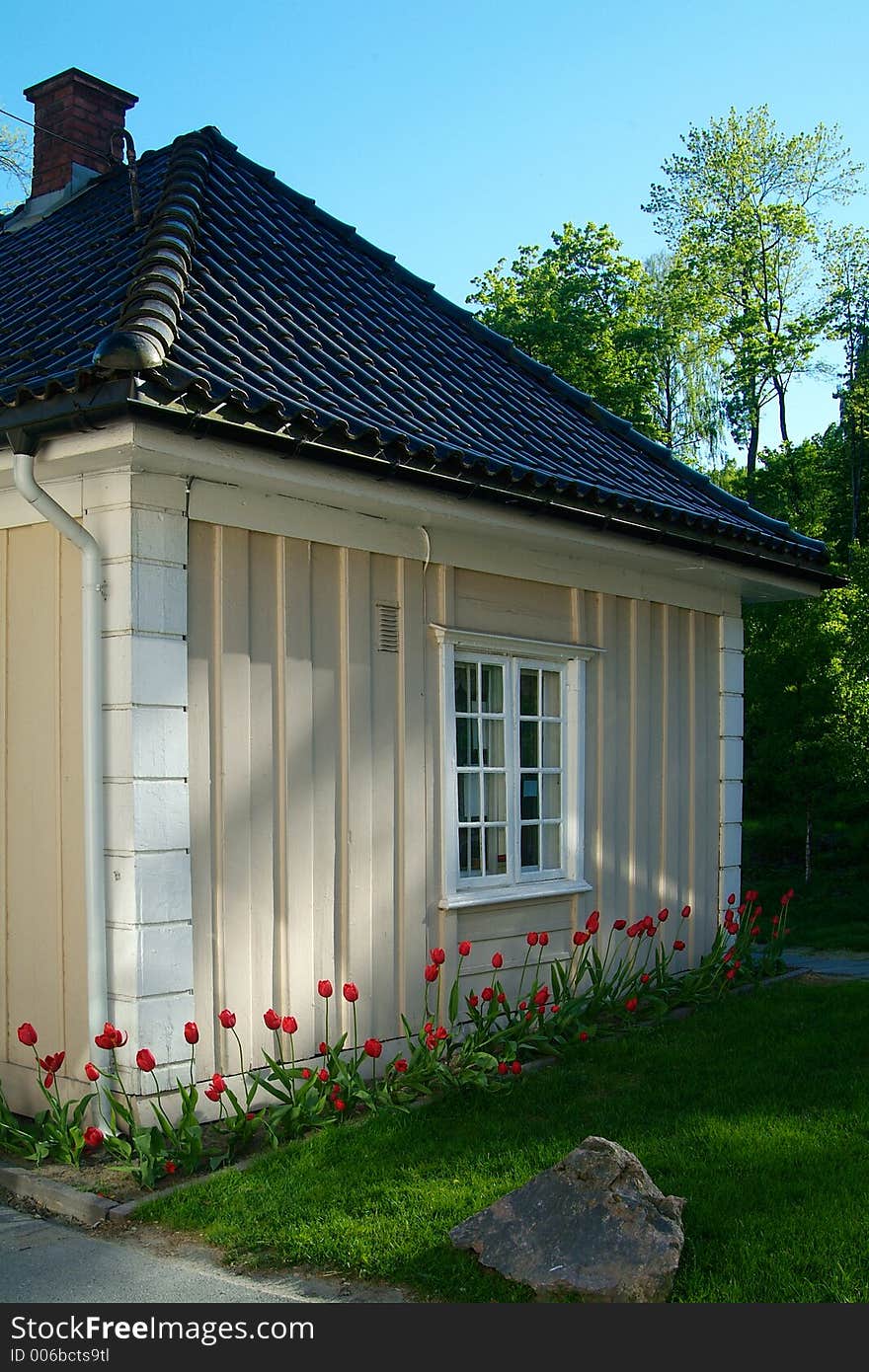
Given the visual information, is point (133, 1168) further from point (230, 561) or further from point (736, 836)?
point (736, 836)

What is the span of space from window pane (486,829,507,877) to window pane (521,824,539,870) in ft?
0.79

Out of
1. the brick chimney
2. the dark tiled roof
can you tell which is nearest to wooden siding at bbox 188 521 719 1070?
the dark tiled roof

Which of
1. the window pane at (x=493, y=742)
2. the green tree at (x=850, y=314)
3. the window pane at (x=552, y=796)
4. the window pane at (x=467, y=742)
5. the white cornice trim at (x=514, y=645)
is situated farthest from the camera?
the green tree at (x=850, y=314)

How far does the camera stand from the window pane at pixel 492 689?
7527 mm

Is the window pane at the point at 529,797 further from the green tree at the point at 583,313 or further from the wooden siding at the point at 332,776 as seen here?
the green tree at the point at 583,313

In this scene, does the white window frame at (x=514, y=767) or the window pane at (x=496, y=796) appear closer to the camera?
the white window frame at (x=514, y=767)

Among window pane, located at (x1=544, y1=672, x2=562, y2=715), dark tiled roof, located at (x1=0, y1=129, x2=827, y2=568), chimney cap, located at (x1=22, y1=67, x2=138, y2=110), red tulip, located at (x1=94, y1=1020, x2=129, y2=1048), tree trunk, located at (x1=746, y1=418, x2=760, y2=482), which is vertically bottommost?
red tulip, located at (x1=94, y1=1020, x2=129, y2=1048)

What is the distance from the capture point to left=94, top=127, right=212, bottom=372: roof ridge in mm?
4914

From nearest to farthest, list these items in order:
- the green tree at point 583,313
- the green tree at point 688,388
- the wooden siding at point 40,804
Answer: the wooden siding at point 40,804, the green tree at point 583,313, the green tree at point 688,388

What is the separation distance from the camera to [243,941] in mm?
6008

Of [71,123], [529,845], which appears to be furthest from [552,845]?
[71,123]

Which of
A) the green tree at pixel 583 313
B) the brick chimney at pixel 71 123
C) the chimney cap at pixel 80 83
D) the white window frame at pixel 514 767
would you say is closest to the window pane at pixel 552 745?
the white window frame at pixel 514 767

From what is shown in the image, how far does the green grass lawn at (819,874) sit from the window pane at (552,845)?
4699 mm

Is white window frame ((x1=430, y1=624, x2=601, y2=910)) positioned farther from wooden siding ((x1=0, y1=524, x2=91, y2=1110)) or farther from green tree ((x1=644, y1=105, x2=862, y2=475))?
green tree ((x1=644, y1=105, x2=862, y2=475))
